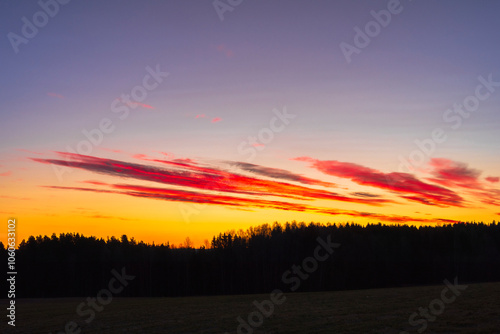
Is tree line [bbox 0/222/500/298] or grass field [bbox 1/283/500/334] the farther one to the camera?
tree line [bbox 0/222/500/298]

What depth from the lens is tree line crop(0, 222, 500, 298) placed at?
3656 inches

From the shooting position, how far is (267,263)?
98.8 m

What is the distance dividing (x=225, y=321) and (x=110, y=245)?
4015 inches

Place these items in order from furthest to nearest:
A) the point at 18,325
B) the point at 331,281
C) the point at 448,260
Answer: the point at 448,260 → the point at 331,281 → the point at 18,325

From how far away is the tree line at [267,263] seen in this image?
92875 millimetres

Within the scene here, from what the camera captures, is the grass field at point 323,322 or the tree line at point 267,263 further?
the tree line at point 267,263

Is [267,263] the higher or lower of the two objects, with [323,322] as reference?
higher

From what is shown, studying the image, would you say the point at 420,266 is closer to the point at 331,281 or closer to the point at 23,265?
the point at 331,281

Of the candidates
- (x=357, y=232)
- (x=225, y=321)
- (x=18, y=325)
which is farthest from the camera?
(x=357, y=232)

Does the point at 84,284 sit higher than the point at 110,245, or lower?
lower

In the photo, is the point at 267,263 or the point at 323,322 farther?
the point at 267,263

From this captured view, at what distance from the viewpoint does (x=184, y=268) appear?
9375 cm

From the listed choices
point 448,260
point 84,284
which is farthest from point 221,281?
point 448,260

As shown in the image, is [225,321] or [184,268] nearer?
[225,321]
